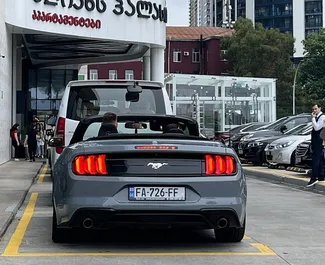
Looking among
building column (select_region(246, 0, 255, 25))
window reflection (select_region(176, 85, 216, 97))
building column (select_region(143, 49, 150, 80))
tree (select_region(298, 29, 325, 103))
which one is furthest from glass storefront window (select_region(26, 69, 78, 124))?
building column (select_region(246, 0, 255, 25))

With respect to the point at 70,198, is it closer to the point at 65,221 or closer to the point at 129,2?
the point at 65,221

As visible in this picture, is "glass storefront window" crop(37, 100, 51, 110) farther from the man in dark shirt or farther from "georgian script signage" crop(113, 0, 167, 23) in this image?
the man in dark shirt

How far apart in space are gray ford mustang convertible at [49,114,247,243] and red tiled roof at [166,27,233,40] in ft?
258

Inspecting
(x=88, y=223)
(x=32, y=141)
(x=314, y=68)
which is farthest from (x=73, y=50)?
(x=314, y=68)

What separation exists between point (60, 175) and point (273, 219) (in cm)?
397

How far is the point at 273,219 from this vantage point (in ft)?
34.1

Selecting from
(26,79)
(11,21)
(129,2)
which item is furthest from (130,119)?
(26,79)

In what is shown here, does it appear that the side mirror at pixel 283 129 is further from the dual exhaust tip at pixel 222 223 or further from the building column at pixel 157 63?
the dual exhaust tip at pixel 222 223

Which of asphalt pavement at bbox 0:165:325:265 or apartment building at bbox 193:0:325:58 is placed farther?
apartment building at bbox 193:0:325:58

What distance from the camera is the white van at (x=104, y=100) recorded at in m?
12.0

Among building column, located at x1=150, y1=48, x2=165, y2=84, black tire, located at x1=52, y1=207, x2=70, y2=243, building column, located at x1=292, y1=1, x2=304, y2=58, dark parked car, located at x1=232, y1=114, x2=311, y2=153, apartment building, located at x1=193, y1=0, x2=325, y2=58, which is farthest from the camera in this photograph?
building column, located at x1=292, y1=1, x2=304, y2=58

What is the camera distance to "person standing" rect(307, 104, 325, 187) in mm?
15223

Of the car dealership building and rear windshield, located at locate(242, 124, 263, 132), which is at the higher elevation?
the car dealership building

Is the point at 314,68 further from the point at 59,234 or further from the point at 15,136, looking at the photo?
the point at 59,234
